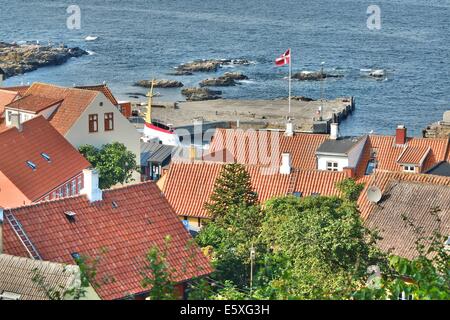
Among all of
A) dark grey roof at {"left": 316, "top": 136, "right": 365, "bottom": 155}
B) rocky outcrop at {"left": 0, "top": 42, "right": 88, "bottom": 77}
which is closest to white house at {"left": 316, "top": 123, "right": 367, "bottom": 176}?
dark grey roof at {"left": 316, "top": 136, "right": 365, "bottom": 155}

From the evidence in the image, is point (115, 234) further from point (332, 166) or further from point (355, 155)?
point (355, 155)

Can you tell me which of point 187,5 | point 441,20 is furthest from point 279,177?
point 187,5

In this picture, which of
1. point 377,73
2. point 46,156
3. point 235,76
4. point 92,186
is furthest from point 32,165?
point 377,73

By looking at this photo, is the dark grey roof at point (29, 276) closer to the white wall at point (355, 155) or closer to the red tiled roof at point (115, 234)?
the red tiled roof at point (115, 234)

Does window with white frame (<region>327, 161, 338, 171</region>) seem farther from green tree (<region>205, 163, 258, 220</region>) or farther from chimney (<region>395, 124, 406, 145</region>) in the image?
green tree (<region>205, 163, 258, 220</region>)

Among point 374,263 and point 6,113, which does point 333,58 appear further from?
point 374,263
